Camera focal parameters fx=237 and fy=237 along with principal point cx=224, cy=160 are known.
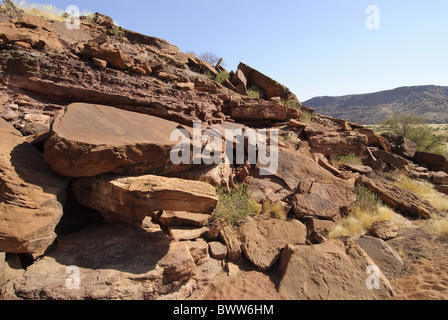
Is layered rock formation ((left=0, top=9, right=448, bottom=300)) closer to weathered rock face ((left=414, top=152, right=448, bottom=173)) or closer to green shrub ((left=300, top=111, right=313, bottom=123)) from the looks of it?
green shrub ((left=300, top=111, right=313, bottom=123))

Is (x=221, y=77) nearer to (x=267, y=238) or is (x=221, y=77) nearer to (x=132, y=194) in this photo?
(x=267, y=238)

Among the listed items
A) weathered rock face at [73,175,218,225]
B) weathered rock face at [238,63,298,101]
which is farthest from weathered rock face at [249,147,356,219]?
weathered rock face at [238,63,298,101]

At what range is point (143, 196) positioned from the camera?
2.85 meters

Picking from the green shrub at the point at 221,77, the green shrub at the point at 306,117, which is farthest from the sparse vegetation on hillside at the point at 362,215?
the green shrub at the point at 221,77

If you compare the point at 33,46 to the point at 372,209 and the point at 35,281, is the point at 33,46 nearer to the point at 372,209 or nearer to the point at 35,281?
the point at 35,281

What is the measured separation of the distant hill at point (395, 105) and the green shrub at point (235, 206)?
144 ft

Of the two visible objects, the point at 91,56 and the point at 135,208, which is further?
the point at 91,56

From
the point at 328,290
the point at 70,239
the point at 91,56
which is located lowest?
the point at 328,290

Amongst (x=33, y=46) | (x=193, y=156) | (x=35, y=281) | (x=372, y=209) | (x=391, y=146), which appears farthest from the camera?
(x=391, y=146)

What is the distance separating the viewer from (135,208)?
294cm

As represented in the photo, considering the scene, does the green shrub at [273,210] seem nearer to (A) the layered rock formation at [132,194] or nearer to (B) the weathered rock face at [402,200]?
(A) the layered rock formation at [132,194]

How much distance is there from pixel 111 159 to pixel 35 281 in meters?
1.44

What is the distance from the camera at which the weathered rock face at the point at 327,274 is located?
293cm
